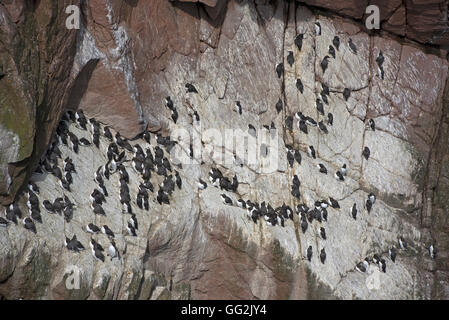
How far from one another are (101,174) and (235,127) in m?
4.64

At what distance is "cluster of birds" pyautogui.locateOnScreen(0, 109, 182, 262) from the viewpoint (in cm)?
1920

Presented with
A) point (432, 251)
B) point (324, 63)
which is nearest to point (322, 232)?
point (432, 251)

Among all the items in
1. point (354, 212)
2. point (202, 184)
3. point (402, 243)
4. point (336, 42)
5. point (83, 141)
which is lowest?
point (402, 243)

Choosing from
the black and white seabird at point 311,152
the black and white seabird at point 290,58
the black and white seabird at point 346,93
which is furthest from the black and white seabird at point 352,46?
the black and white seabird at point 311,152

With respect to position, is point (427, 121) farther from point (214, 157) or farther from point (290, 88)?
point (214, 157)

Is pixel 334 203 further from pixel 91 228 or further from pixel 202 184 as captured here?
pixel 91 228

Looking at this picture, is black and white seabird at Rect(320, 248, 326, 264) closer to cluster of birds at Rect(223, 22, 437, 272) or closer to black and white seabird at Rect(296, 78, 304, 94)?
cluster of birds at Rect(223, 22, 437, 272)

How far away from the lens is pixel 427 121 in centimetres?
2586

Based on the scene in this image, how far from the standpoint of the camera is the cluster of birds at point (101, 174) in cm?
1920

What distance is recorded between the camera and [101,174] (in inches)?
816

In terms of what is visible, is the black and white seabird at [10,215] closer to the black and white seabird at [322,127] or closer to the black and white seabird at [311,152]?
the black and white seabird at [311,152]

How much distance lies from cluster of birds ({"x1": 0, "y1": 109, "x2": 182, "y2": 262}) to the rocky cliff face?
17 cm

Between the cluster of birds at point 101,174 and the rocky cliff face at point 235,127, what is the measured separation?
0.57 feet

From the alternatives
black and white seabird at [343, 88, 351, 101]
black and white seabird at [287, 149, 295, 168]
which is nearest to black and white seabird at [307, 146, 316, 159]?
black and white seabird at [287, 149, 295, 168]
